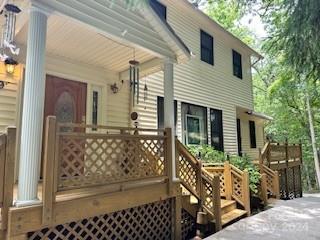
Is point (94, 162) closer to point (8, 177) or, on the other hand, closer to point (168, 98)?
point (8, 177)

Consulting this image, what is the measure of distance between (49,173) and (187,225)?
11.7 feet

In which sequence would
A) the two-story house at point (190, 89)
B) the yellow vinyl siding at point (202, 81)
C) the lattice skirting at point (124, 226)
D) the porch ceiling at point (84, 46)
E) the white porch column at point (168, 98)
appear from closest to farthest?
the lattice skirting at point (124, 226) < the porch ceiling at point (84, 46) < the white porch column at point (168, 98) < the two-story house at point (190, 89) < the yellow vinyl siding at point (202, 81)

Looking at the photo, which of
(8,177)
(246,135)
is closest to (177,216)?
(8,177)

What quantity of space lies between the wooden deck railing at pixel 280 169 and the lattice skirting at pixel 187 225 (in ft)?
12.8

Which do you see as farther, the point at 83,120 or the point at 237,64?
the point at 237,64

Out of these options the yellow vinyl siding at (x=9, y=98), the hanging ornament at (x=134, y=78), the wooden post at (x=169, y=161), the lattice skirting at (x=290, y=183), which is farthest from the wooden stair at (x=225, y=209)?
the lattice skirting at (x=290, y=183)

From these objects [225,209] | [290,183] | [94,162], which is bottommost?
[290,183]

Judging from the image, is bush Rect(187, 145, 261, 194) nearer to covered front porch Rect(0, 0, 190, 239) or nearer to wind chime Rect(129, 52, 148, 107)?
wind chime Rect(129, 52, 148, 107)

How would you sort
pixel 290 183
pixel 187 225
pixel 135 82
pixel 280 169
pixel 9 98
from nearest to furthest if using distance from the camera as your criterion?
pixel 9 98, pixel 187 225, pixel 135 82, pixel 280 169, pixel 290 183

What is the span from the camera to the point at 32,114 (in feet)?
11.5

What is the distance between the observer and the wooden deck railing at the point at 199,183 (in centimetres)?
616

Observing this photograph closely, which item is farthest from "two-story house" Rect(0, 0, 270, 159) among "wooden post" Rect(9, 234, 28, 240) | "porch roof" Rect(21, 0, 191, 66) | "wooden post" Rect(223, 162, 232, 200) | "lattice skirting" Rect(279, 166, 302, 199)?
"wooden post" Rect(9, 234, 28, 240)

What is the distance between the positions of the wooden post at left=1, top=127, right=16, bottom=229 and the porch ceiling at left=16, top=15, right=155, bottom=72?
6.65 ft

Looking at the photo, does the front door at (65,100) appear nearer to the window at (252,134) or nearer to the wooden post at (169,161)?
the wooden post at (169,161)
